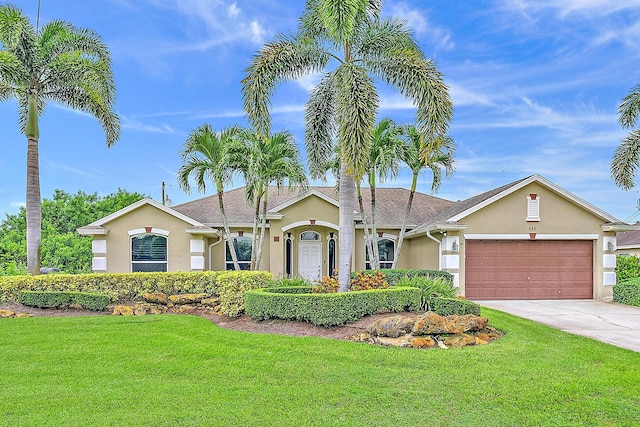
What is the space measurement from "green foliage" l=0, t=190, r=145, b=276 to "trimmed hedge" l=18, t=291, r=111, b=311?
12.6 meters

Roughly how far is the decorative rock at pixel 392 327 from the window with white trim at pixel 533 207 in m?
10.3

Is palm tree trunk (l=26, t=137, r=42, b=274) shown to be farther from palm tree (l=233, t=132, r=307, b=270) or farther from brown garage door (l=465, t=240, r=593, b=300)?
brown garage door (l=465, t=240, r=593, b=300)

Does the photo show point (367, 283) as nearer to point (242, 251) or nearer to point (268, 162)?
point (268, 162)

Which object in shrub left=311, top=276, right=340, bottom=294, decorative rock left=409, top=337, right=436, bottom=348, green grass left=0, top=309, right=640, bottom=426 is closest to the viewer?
green grass left=0, top=309, right=640, bottom=426

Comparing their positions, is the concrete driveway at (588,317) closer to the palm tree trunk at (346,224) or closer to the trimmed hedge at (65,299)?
the palm tree trunk at (346,224)

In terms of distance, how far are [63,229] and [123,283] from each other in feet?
65.0

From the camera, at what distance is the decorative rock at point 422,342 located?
7816 mm

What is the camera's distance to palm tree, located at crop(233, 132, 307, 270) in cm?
1556

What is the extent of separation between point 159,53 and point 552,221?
16.4 m

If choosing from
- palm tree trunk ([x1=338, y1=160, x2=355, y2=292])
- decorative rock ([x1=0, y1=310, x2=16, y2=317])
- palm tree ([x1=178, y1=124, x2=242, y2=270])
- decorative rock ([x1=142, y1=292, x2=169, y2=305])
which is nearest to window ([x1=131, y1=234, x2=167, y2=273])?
palm tree ([x1=178, y1=124, x2=242, y2=270])

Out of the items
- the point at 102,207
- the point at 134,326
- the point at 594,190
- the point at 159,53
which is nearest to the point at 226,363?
the point at 134,326

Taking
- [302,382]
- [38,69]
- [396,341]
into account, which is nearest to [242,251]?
[38,69]

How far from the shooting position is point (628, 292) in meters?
15.1

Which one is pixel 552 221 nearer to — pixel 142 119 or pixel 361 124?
pixel 361 124
